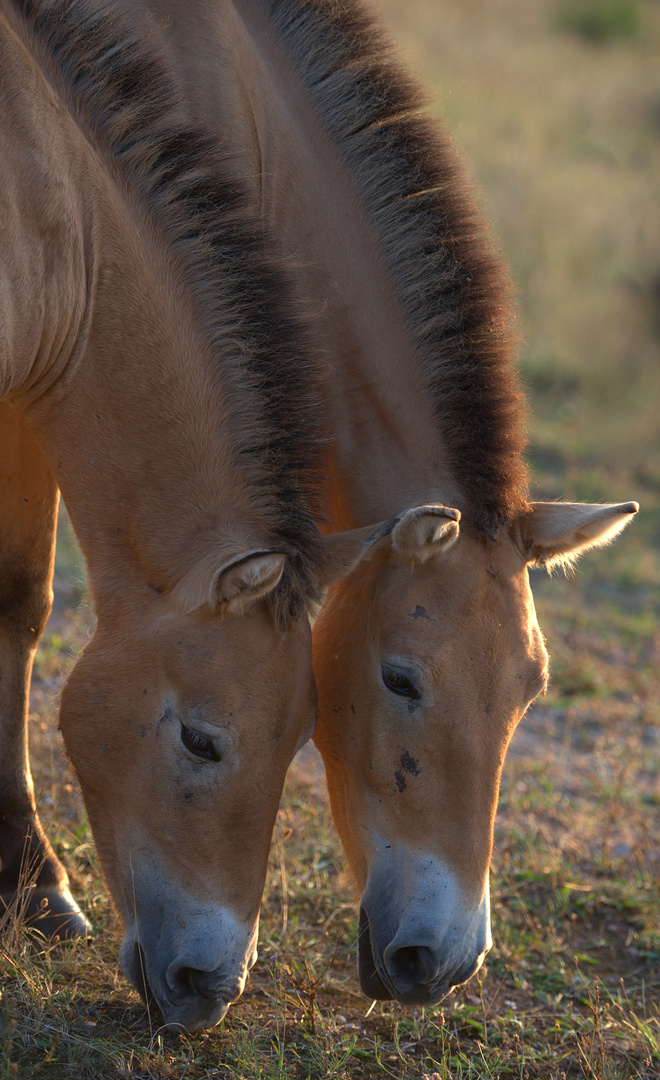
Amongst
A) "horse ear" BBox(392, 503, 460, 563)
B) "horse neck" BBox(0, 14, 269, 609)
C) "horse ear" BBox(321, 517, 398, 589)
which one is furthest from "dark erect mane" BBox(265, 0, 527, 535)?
"horse neck" BBox(0, 14, 269, 609)

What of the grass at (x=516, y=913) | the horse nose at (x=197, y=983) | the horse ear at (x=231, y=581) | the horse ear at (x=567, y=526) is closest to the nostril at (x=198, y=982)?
the horse nose at (x=197, y=983)

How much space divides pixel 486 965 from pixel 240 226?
266 centimetres

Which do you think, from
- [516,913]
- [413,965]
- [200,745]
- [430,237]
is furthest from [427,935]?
[430,237]

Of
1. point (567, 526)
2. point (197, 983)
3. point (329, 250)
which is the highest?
point (329, 250)

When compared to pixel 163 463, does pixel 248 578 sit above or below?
below

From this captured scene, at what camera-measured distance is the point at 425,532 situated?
285cm

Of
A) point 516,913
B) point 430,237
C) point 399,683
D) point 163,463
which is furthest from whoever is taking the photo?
point 516,913

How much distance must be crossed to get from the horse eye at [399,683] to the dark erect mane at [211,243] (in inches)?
20.3

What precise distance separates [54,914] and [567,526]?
6.87 ft

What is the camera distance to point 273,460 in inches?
112

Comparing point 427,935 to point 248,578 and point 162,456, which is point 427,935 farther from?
point 162,456

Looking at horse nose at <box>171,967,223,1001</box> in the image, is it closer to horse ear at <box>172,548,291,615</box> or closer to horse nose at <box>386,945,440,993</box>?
horse nose at <box>386,945,440,993</box>

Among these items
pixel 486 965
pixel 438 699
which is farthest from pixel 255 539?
pixel 486 965

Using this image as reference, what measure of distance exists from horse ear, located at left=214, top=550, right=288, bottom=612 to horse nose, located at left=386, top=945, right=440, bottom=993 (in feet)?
3.72
